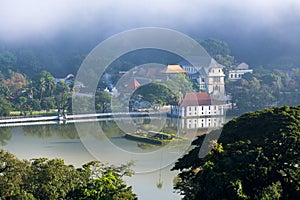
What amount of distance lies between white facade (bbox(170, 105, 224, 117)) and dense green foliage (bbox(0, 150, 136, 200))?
1177cm

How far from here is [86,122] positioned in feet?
60.3

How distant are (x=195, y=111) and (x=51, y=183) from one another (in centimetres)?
1270

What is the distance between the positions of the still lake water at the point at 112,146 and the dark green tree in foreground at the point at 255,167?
270 centimetres

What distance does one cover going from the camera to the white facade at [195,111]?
1888 centimetres

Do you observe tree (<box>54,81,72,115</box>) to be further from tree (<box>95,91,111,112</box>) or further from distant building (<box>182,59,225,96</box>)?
distant building (<box>182,59,225,96</box>)

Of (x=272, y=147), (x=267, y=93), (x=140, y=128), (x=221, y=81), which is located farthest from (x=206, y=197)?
(x=221, y=81)

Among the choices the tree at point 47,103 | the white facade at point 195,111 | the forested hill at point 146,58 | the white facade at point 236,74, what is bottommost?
the white facade at point 195,111

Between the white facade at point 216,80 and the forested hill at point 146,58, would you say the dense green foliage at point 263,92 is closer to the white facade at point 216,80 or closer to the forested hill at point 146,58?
the white facade at point 216,80

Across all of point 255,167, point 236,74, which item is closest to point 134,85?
point 236,74

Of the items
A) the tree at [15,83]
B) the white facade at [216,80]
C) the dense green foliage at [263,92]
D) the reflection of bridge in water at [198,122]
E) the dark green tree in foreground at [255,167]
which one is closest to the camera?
the dark green tree in foreground at [255,167]

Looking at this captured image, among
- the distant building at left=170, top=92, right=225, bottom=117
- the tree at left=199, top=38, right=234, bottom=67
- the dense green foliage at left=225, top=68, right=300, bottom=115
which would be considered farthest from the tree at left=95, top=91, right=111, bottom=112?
the tree at left=199, top=38, right=234, bottom=67

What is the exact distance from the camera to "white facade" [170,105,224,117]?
18.9 metres

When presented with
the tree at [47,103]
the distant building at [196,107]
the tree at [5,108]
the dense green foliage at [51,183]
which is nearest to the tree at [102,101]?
the tree at [47,103]

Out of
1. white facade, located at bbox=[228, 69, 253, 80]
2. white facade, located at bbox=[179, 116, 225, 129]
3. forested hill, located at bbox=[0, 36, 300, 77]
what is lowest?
white facade, located at bbox=[179, 116, 225, 129]
